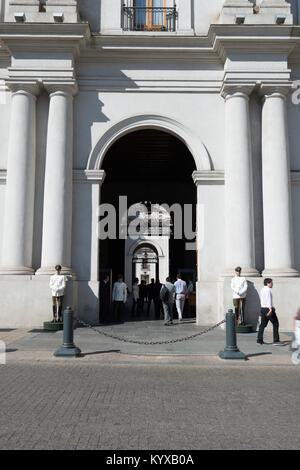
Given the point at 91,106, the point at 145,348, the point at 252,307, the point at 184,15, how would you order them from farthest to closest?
the point at 184,15
the point at 91,106
the point at 252,307
the point at 145,348

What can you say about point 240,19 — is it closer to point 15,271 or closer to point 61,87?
point 61,87

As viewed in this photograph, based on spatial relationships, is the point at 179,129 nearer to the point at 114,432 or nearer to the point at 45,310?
the point at 45,310

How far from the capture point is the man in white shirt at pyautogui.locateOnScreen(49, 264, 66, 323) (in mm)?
12125

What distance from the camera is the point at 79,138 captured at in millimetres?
14227

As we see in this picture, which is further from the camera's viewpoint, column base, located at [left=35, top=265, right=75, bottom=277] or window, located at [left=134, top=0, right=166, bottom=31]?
window, located at [left=134, top=0, right=166, bottom=31]

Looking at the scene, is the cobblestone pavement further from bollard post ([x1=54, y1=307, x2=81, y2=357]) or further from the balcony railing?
the balcony railing

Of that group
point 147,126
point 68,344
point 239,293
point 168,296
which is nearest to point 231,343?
point 68,344

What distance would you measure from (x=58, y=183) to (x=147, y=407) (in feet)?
30.1

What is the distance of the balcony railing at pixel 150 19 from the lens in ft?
49.6

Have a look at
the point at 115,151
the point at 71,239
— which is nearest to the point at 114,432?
the point at 71,239

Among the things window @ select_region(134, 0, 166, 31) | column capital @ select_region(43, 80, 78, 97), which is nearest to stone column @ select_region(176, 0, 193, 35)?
window @ select_region(134, 0, 166, 31)

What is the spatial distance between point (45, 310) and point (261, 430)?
913 cm

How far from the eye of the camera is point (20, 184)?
43.5 feet

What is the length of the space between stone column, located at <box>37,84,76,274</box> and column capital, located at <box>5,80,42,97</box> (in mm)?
362
